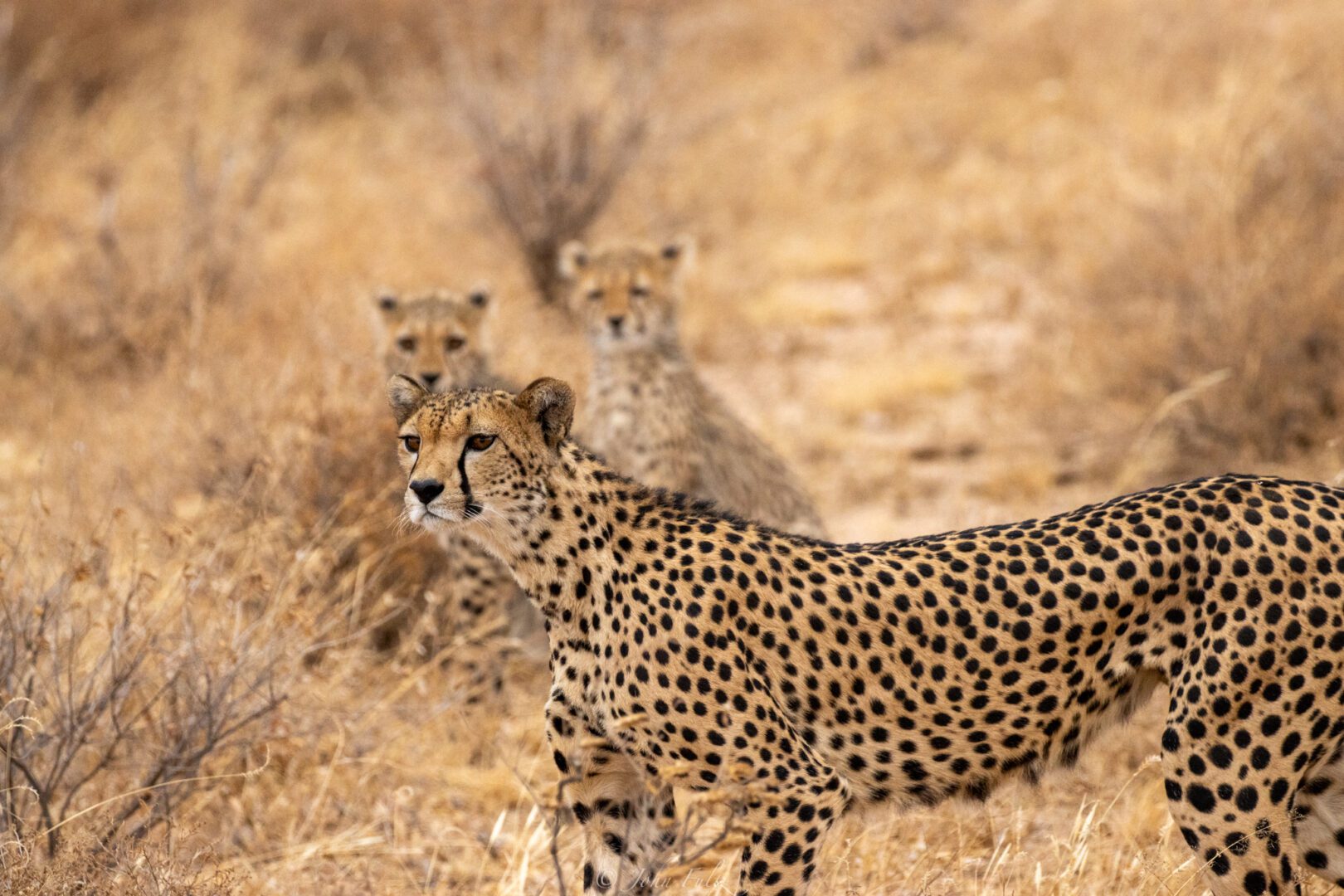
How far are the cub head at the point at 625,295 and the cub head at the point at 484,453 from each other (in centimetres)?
282

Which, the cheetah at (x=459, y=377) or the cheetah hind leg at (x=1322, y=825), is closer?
the cheetah hind leg at (x=1322, y=825)

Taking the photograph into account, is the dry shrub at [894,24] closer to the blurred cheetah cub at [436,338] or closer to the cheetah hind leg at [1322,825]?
the blurred cheetah cub at [436,338]

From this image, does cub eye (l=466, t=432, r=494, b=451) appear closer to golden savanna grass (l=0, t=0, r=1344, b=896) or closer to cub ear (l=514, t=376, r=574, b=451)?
cub ear (l=514, t=376, r=574, b=451)

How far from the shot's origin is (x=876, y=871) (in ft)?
11.6

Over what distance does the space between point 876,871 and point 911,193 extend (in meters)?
7.24

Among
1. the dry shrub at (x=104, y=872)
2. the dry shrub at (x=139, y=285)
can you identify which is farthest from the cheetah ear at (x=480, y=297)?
the dry shrub at (x=104, y=872)

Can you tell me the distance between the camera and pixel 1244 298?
20.6 feet

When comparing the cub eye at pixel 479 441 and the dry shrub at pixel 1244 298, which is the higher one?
the cub eye at pixel 479 441

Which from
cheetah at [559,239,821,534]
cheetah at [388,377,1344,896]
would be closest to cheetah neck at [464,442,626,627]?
cheetah at [388,377,1344,896]

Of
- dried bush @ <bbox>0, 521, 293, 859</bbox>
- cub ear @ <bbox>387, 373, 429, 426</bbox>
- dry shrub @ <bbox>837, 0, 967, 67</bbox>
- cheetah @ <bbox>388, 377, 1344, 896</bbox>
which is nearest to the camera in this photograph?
cheetah @ <bbox>388, 377, 1344, 896</bbox>

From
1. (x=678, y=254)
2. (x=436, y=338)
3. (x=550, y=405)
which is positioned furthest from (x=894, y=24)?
(x=550, y=405)

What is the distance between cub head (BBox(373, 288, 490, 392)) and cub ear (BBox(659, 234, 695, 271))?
815 millimetres

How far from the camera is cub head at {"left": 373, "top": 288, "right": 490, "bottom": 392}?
5.34 m

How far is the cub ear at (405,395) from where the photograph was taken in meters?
3.21
